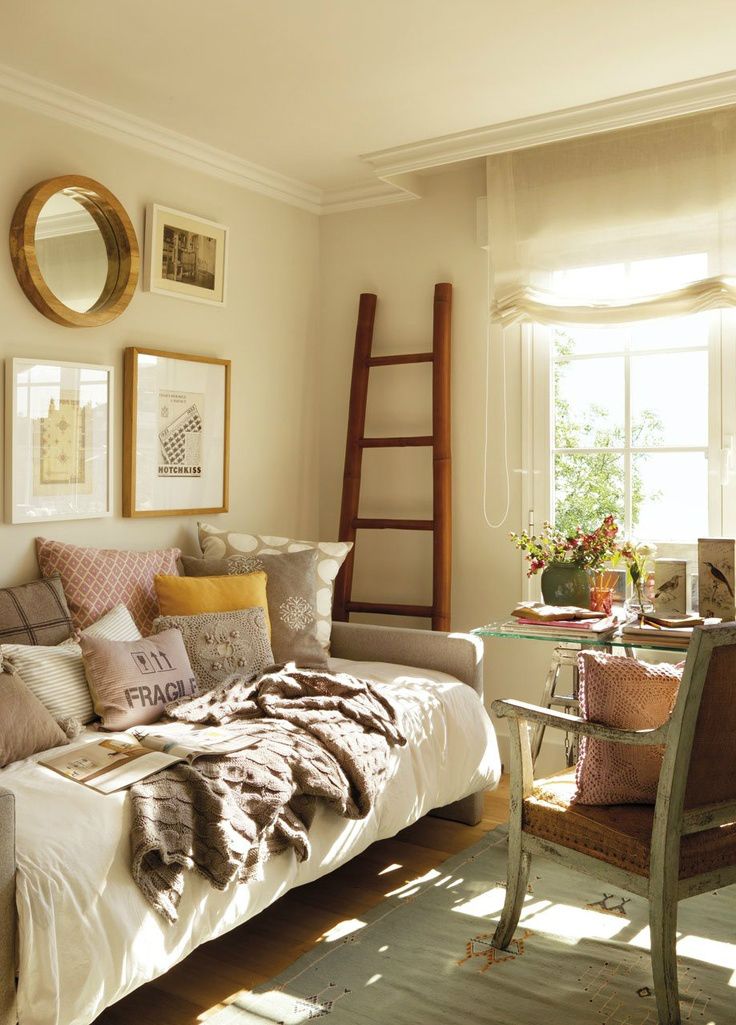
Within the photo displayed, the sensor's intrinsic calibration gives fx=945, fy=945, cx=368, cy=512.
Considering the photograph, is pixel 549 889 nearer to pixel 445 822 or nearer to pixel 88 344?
pixel 445 822

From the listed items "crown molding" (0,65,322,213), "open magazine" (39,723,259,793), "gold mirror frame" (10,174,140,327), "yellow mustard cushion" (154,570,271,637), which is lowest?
"open magazine" (39,723,259,793)

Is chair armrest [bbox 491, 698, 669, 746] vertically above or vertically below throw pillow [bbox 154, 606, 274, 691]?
below

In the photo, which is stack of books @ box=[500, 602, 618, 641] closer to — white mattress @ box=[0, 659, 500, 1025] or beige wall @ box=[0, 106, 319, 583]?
white mattress @ box=[0, 659, 500, 1025]

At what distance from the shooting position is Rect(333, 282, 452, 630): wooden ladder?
3953mm

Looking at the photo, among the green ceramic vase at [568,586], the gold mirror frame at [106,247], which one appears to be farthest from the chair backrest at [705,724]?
the gold mirror frame at [106,247]

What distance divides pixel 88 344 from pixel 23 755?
5.27 feet

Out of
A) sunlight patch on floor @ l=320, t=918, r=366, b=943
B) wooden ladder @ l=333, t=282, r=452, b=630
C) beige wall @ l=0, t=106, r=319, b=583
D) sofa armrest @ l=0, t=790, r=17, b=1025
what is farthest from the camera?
wooden ladder @ l=333, t=282, r=452, b=630

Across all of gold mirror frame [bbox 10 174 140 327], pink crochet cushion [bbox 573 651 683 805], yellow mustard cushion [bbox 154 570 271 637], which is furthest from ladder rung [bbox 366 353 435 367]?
pink crochet cushion [bbox 573 651 683 805]

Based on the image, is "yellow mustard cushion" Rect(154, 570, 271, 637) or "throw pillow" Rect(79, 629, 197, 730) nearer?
"throw pillow" Rect(79, 629, 197, 730)

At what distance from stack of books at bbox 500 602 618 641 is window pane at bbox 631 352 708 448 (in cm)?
85

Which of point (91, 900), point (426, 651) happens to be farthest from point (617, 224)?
point (91, 900)

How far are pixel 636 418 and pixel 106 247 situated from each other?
2094mm

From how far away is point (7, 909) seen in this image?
1.74 meters

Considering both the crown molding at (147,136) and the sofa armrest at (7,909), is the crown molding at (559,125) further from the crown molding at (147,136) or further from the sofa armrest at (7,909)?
the sofa armrest at (7,909)
